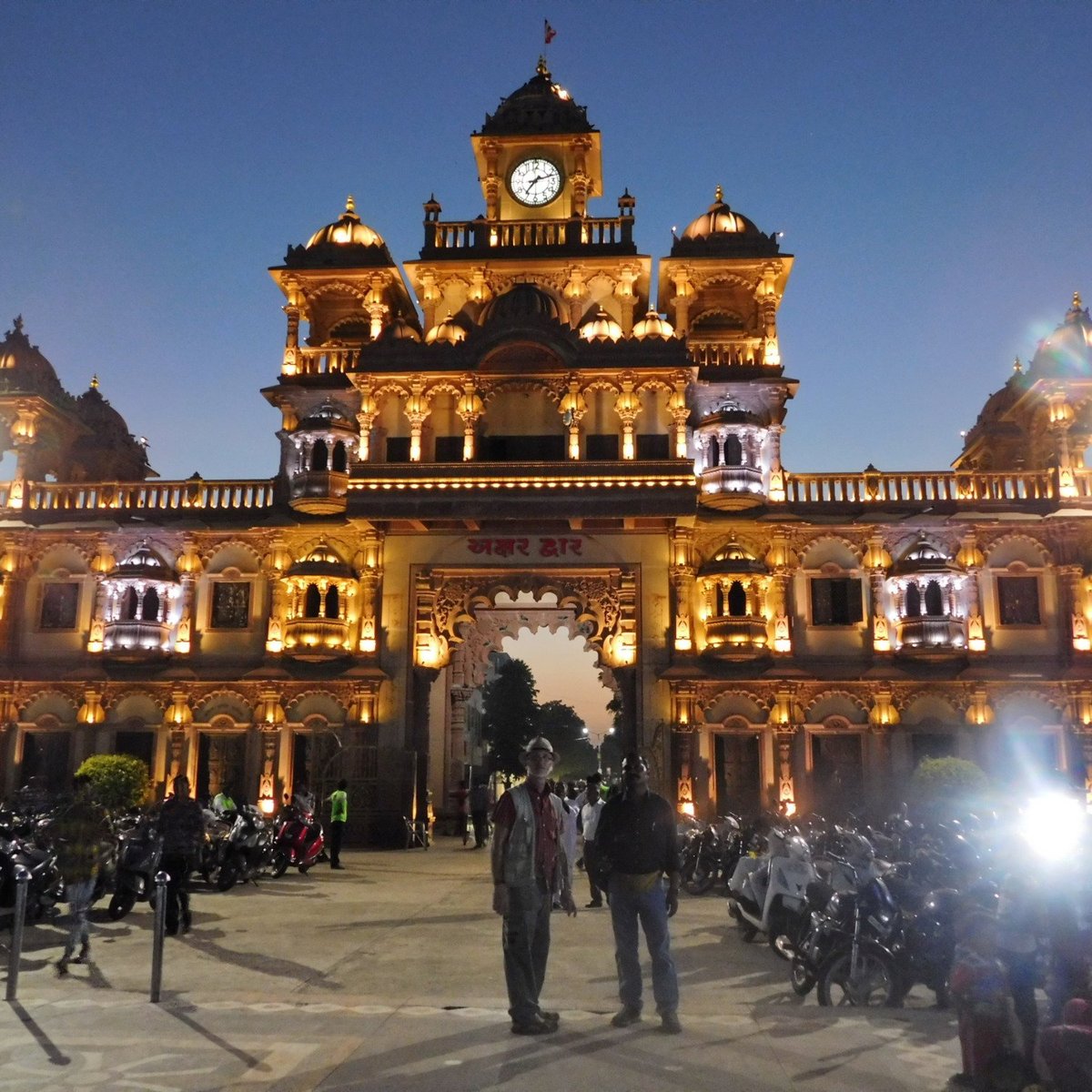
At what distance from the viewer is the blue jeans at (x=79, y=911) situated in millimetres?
9656

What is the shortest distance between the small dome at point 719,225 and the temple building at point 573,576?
0.61 metres

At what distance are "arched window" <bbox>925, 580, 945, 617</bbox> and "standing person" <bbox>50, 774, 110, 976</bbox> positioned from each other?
67.8 feet

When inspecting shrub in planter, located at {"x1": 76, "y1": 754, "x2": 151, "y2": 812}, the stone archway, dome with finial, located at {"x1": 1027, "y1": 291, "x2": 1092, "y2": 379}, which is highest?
dome with finial, located at {"x1": 1027, "y1": 291, "x2": 1092, "y2": 379}

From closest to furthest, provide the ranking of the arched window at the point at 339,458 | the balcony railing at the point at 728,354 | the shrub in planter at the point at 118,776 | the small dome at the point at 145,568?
the shrub in planter at the point at 118,776, the small dome at the point at 145,568, the arched window at the point at 339,458, the balcony railing at the point at 728,354

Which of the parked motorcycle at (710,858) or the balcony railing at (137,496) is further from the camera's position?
the balcony railing at (137,496)

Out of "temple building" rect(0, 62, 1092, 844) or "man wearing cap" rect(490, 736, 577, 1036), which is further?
"temple building" rect(0, 62, 1092, 844)

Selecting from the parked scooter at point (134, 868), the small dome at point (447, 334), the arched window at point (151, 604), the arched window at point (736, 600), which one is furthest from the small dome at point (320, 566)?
the parked scooter at point (134, 868)

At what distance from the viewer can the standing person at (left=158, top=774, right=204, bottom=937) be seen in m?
11.2

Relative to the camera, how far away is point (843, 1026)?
7594 millimetres

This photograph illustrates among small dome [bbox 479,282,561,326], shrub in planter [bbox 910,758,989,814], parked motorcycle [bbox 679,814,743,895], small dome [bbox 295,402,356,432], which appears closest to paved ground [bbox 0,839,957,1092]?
parked motorcycle [bbox 679,814,743,895]

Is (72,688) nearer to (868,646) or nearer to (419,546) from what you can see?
(419,546)

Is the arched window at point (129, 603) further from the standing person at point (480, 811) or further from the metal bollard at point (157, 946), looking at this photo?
the metal bollard at point (157, 946)

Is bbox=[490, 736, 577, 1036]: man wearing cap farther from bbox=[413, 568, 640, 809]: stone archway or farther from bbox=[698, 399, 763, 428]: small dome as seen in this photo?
bbox=[698, 399, 763, 428]: small dome

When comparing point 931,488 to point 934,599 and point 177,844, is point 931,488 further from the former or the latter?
point 177,844
